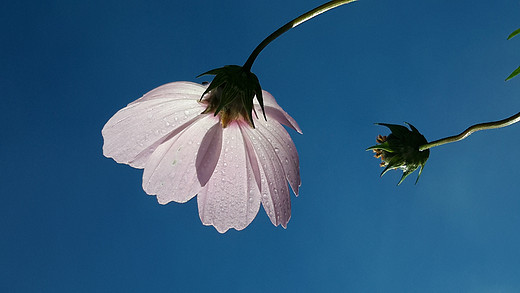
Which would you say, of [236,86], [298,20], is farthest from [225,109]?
[298,20]

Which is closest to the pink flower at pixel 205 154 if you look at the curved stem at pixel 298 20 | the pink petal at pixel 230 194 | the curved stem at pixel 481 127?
the pink petal at pixel 230 194

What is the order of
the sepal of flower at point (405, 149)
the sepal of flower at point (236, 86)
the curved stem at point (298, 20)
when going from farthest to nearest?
the sepal of flower at point (405, 149), the sepal of flower at point (236, 86), the curved stem at point (298, 20)

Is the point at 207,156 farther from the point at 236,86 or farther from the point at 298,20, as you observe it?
the point at 298,20

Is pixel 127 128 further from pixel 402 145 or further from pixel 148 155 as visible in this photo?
pixel 402 145

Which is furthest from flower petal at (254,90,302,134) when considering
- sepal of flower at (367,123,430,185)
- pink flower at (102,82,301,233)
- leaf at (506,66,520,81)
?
sepal of flower at (367,123,430,185)

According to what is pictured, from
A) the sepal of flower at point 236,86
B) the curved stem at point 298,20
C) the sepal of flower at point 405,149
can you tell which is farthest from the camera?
the sepal of flower at point 405,149

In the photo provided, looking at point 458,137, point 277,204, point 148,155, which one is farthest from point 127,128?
point 458,137

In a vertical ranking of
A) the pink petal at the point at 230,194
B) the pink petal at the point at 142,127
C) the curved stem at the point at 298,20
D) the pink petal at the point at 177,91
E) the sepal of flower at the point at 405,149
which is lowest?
the pink petal at the point at 230,194

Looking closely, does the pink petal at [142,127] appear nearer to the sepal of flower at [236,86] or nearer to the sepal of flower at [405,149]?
the sepal of flower at [236,86]
